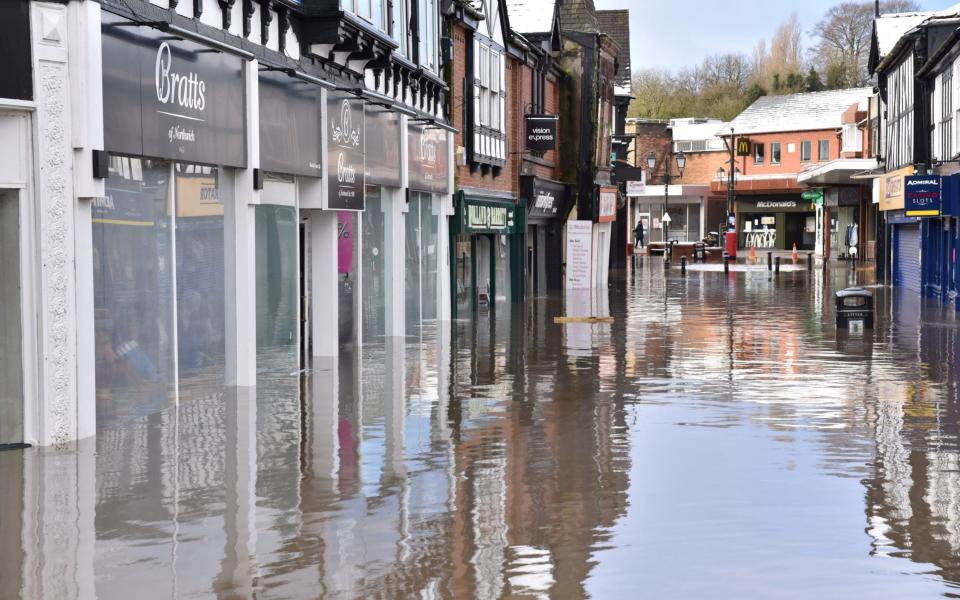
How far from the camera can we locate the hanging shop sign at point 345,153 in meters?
19.9

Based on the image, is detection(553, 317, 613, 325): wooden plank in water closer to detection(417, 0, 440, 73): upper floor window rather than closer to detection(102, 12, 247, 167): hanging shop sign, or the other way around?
detection(417, 0, 440, 73): upper floor window

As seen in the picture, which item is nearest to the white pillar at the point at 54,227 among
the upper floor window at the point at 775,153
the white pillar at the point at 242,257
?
the white pillar at the point at 242,257

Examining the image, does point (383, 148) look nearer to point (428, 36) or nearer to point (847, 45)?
point (428, 36)

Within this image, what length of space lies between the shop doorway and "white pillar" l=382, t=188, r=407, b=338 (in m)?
12.4

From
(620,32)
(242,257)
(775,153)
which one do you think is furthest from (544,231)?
(775,153)

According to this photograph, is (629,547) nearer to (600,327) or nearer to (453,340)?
(453,340)

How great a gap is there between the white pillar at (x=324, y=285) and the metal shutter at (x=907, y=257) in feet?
86.9

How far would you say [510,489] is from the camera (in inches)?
407

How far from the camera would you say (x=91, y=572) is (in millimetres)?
7707

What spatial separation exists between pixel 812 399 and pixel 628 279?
116ft

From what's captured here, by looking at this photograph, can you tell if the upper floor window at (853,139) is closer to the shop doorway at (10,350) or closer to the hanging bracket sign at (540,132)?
the hanging bracket sign at (540,132)

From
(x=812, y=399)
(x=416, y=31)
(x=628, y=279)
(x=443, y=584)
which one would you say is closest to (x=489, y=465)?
(x=443, y=584)

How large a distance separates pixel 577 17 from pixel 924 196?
45.0 feet

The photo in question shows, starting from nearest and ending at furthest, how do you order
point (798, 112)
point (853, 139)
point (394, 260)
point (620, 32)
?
point (394, 260) < point (620, 32) < point (853, 139) < point (798, 112)
